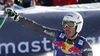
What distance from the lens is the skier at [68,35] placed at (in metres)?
4.32

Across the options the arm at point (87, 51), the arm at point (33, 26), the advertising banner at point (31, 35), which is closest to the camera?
the arm at point (87, 51)

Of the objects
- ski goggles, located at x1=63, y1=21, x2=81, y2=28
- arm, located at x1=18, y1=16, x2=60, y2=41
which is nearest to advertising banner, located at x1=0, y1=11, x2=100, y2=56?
arm, located at x1=18, y1=16, x2=60, y2=41

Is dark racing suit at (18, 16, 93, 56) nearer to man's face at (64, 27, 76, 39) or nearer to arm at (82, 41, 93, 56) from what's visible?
arm at (82, 41, 93, 56)

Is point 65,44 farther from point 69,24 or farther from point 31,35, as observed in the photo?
point 31,35

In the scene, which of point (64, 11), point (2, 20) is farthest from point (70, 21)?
point (2, 20)

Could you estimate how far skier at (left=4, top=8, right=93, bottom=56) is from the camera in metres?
4.32

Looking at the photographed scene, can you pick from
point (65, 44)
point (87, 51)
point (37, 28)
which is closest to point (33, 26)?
point (37, 28)

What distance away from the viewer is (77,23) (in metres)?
4.35

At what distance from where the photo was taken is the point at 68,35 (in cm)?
433

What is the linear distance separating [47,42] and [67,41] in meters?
1.17

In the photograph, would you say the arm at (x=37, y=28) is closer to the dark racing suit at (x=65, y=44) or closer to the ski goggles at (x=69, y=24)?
the dark racing suit at (x=65, y=44)

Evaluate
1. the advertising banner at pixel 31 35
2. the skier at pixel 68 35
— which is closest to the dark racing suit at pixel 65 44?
the skier at pixel 68 35

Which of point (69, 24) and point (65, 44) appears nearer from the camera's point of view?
point (69, 24)

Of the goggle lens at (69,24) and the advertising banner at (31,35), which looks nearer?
the goggle lens at (69,24)
